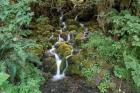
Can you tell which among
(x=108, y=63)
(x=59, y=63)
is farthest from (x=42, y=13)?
(x=108, y=63)

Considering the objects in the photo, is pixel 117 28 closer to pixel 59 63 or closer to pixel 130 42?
pixel 130 42

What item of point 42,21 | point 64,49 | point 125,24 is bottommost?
point 64,49

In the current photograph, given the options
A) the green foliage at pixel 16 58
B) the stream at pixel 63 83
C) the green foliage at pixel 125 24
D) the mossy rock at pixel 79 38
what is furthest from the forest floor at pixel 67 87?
the green foliage at pixel 125 24

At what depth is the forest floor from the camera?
6152mm

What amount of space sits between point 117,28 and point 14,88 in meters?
2.98

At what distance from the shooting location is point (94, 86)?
6.25 meters

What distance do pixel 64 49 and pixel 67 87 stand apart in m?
1.25

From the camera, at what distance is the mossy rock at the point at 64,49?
6996 millimetres

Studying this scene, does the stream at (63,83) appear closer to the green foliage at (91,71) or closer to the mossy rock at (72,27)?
the green foliage at (91,71)

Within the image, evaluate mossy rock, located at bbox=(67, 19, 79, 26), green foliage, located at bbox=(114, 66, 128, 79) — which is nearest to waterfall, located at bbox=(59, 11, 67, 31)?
mossy rock, located at bbox=(67, 19, 79, 26)

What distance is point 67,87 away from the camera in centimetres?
625

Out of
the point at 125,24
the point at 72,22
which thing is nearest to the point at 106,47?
the point at 125,24

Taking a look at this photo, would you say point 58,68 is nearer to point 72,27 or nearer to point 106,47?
point 106,47

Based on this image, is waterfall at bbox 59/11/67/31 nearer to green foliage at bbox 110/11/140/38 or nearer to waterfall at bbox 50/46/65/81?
waterfall at bbox 50/46/65/81
